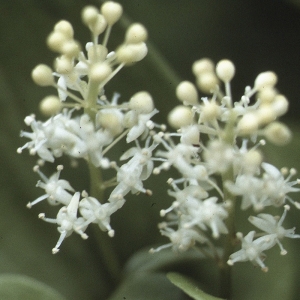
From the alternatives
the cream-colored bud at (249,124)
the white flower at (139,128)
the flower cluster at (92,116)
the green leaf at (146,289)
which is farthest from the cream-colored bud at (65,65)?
the green leaf at (146,289)

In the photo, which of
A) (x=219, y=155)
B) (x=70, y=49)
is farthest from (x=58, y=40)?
(x=219, y=155)

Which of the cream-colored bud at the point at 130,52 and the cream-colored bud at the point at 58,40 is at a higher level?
the cream-colored bud at the point at 58,40

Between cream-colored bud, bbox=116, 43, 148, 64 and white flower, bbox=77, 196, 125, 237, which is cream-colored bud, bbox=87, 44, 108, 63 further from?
white flower, bbox=77, 196, 125, 237

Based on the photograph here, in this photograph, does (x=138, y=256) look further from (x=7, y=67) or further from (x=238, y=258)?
(x=7, y=67)

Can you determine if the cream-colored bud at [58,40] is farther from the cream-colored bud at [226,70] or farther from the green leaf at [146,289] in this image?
the green leaf at [146,289]

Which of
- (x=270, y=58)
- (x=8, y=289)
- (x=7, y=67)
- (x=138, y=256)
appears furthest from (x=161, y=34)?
(x=8, y=289)

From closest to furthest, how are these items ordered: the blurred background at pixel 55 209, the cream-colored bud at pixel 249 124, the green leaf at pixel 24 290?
the cream-colored bud at pixel 249 124 → the green leaf at pixel 24 290 → the blurred background at pixel 55 209

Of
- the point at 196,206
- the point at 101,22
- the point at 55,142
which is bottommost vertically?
the point at 196,206

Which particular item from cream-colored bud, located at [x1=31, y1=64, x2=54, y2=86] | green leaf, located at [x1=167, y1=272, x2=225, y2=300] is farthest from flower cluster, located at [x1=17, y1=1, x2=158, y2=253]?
green leaf, located at [x1=167, y1=272, x2=225, y2=300]
